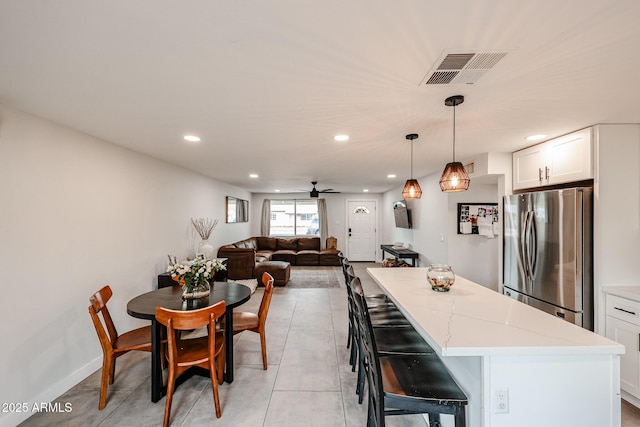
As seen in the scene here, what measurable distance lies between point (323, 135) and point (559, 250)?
2.53m

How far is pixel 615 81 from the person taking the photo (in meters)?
1.68

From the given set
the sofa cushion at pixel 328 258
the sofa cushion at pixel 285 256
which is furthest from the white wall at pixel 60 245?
the sofa cushion at pixel 328 258

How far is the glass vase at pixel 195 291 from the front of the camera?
2572 millimetres

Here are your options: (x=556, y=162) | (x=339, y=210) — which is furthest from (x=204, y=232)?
(x=556, y=162)

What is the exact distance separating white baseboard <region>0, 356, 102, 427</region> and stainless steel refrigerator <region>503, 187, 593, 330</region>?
447 cm

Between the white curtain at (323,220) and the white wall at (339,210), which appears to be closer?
the white curtain at (323,220)

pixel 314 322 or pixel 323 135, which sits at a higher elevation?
pixel 323 135

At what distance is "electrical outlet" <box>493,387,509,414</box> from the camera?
53.6 inches

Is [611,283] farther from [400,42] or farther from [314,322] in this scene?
[314,322]

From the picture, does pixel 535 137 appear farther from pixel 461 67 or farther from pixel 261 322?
pixel 261 322

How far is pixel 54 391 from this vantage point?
2.31 m

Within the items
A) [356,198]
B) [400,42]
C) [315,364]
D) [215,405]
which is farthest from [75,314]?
[356,198]

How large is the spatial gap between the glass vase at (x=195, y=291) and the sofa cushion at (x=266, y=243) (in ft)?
20.7

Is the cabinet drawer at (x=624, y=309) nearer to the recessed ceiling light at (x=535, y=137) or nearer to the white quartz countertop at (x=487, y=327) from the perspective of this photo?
the white quartz countertop at (x=487, y=327)
